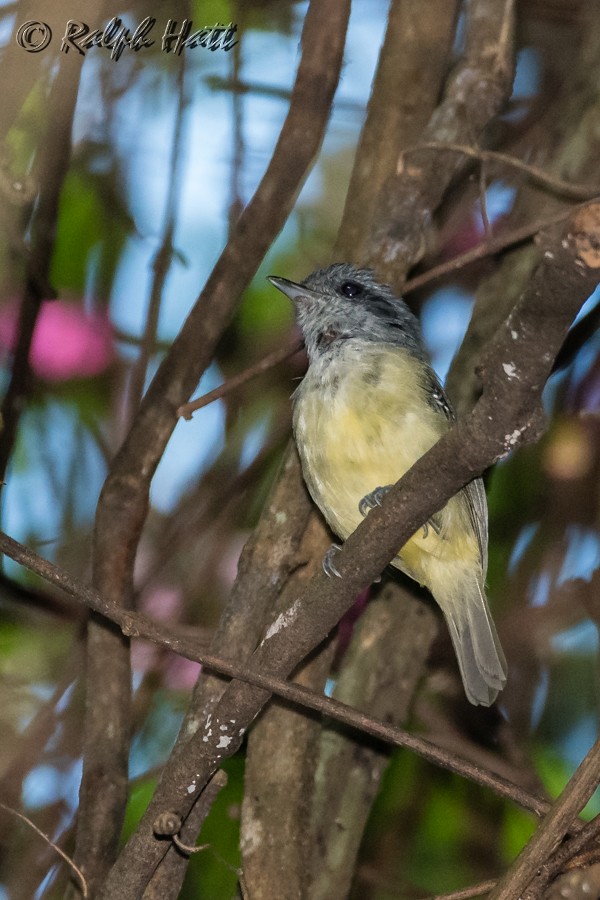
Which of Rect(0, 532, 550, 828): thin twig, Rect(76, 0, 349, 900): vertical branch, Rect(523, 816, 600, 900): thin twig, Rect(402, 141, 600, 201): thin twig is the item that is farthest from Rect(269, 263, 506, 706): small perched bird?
Rect(523, 816, 600, 900): thin twig

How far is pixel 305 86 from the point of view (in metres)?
3.68

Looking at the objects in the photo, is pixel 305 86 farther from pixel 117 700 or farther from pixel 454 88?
pixel 117 700

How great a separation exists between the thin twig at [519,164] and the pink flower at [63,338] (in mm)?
1366

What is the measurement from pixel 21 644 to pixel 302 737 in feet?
4.65

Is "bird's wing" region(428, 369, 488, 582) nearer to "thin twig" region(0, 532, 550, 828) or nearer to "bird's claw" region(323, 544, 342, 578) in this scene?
"bird's claw" region(323, 544, 342, 578)

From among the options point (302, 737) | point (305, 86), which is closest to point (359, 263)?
point (305, 86)

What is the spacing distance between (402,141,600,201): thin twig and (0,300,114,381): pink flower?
1.37 m

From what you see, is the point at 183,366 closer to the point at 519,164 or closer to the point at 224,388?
the point at 224,388

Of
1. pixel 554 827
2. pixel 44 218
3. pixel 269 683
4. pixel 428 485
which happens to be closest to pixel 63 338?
pixel 44 218

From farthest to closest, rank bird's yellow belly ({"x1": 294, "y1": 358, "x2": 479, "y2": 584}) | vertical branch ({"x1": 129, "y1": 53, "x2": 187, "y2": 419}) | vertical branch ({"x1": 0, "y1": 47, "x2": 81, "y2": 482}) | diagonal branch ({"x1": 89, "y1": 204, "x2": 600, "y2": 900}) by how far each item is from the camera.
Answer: vertical branch ({"x1": 129, "y1": 53, "x2": 187, "y2": 419}) → vertical branch ({"x1": 0, "y1": 47, "x2": 81, "y2": 482}) → bird's yellow belly ({"x1": 294, "y1": 358, "x2": 479, "y2": 584}) → diagonal branch ({"x1": 89, "y1": 204, "x2": 600, "y2": 900})

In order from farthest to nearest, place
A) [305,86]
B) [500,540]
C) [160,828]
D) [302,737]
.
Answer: [500,540] → [305,86] → [302,737] → [160,828]

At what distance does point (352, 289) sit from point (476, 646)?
1210mm

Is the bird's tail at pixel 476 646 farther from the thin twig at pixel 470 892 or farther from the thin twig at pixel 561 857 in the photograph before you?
the thin twig at pixel 561 857

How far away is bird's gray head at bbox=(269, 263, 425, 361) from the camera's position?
3.39 m
